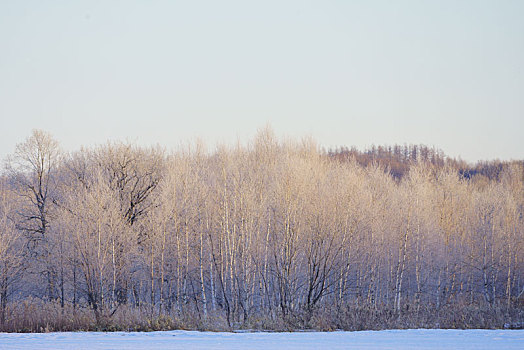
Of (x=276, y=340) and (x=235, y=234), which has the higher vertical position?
(x=235, y=234)

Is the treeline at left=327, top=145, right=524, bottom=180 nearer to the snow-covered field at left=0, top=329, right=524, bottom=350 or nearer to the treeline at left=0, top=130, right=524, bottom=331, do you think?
the treeline at left=0, top=130, right=524, bottom=331

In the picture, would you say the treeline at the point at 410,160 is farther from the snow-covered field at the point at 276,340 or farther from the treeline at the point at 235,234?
the snow-covered field at the point at 276,340

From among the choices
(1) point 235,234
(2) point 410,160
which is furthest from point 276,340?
(2) point 410,160

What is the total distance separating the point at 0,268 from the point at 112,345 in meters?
20.7

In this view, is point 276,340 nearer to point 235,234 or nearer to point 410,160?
point 235,234

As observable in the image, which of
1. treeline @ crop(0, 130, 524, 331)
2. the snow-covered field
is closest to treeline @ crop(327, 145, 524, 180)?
treeline @ crop(0, 130, 524, 331)

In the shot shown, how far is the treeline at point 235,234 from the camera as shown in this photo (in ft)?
73.0

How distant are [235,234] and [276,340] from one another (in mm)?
17565

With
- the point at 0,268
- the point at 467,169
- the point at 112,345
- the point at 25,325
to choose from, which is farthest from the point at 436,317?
the point at 467,169

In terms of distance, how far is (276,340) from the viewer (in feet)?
37.6

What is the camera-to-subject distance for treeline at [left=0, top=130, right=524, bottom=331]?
2227 cm

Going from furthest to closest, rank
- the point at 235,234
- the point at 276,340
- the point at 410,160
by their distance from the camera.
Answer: the point at 410,160, the point at 235,234, the point at 276,340

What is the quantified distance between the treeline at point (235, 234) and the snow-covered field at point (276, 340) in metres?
4.28

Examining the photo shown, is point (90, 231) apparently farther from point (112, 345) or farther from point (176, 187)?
point (112, 345)
